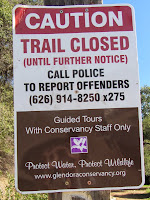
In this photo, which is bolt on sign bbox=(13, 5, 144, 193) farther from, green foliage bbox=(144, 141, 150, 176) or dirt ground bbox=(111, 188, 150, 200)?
green foliage bbox=(144, 141, 150, 176)

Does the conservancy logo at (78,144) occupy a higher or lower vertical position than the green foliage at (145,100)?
lower

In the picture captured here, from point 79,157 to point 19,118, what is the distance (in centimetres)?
54

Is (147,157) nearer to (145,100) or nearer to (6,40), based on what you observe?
(145,100)

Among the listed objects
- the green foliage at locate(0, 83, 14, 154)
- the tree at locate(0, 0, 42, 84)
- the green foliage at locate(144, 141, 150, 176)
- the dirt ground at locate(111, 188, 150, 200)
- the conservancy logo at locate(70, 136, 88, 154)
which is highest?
the tree at locate(0, 0, 42, 84)

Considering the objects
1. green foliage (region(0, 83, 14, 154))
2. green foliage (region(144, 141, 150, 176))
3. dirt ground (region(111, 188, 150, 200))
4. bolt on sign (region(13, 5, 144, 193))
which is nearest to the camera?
bolt on sign (region(13, 5, 144, 193))

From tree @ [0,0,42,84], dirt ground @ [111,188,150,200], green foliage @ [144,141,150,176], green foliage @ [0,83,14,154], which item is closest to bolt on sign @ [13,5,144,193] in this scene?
green foliage @ [0,83,14,154]

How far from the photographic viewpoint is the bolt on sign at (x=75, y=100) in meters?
1.90

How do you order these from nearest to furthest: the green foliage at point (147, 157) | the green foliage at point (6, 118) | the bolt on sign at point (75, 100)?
the bolt on sign at point (75, 100) < the green foliage at point (6, 118) < the green foliage at point (147, 157)

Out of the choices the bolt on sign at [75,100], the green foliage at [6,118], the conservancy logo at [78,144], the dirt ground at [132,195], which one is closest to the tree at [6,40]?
the green foliage at [6,118]

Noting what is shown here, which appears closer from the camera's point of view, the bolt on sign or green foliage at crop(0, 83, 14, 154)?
the bolt on sign

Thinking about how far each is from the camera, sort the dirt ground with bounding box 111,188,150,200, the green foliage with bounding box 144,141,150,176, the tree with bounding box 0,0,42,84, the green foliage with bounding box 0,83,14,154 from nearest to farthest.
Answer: the green foliage with bounding box 0,83,14,154 < the tree with bounding box 0,0,42,84 < the dirt ground with bounding box 111,188,150,200 < the green foliage with bounding box 144,141,150,176

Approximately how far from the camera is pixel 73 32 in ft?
6.79

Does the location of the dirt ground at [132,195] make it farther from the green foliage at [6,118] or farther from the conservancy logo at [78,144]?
the conservancy logo at [78,144]

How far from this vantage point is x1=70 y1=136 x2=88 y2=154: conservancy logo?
1.92 m
